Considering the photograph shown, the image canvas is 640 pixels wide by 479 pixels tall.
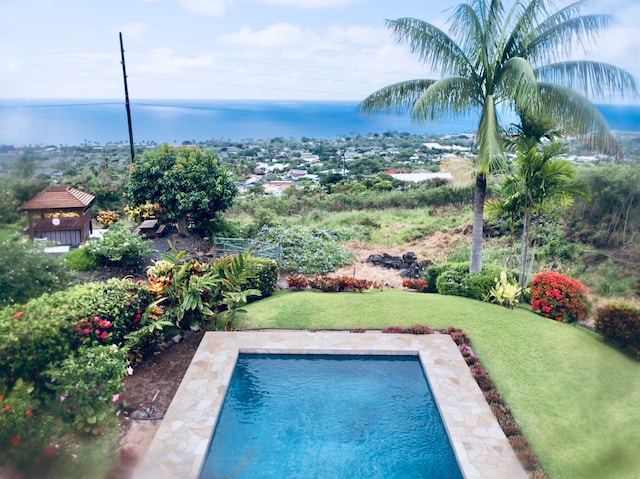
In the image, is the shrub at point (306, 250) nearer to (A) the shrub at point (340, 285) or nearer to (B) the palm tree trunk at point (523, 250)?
(A) the shrub at point (340, 285)

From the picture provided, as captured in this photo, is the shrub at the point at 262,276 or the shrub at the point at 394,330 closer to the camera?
the shrub at the point at 394,330

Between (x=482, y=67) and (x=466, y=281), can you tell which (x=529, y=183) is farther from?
(x=466, y=281)

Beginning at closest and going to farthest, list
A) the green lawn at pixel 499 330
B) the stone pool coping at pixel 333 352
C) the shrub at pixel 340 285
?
the stone pool coping at pixel 333 352
the green lawn at pixel 499 330
the shrub at pixel 340 285

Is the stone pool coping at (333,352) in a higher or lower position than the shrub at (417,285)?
lower

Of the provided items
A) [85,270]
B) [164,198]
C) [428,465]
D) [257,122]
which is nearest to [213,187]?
[164,198]

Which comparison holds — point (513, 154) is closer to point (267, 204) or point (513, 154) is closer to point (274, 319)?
point (274, 319)

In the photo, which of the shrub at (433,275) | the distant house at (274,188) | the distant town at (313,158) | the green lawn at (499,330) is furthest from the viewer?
the distant house at (274,188)

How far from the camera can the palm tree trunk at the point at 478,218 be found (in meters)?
12.2

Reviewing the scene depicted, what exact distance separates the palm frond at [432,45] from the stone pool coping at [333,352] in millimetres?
6094

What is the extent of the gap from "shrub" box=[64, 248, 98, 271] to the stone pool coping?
4.65 meters

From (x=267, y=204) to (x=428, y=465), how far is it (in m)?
20.4

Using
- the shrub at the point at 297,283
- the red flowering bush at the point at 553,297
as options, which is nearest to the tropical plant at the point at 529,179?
the red flowering bush at the point at 553,297

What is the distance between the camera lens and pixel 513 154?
492 inches

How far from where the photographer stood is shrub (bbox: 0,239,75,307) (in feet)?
12.6
